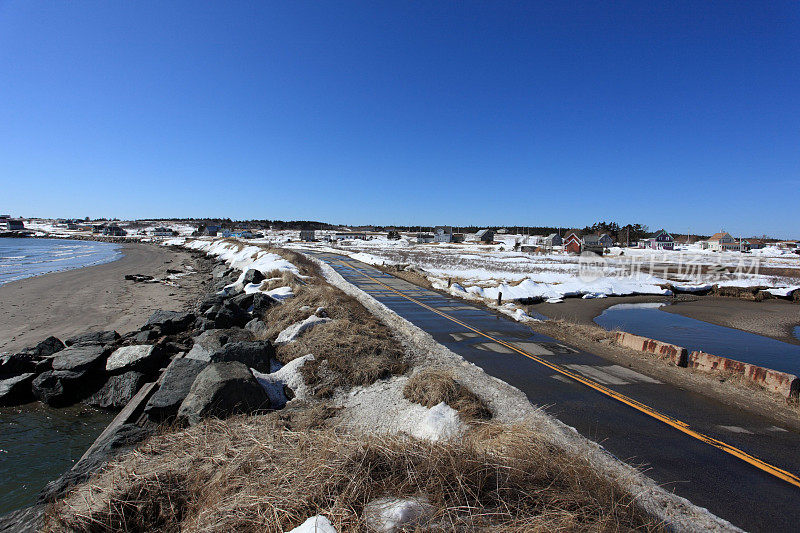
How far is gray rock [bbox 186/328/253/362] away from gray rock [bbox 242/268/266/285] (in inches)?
480

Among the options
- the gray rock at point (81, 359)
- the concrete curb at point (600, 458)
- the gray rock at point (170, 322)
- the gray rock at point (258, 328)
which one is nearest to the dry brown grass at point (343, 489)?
the concrete curb at point (600, 458)

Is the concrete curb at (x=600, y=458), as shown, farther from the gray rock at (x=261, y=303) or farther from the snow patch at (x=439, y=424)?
the gray rock at (x=261, y=303)

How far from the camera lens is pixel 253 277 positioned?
25422 millimetres

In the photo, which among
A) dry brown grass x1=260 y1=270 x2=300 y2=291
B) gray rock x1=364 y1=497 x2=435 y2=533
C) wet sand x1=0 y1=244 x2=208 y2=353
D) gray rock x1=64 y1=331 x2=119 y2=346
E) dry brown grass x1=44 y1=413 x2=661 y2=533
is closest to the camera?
gray rock x1=364 y1=497 x2=435 y2=533

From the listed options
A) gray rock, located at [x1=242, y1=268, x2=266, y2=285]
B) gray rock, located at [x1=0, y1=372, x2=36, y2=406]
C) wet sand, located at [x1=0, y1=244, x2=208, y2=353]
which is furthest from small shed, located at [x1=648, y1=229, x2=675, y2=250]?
gray rock, located at [x1=0, y1=372, x2=36, y2=406]

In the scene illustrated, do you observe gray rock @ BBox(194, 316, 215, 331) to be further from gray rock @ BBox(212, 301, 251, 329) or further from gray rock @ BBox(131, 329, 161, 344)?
gray rock @ BBox(131, 329, 161, 344)

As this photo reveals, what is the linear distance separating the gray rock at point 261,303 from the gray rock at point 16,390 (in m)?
7.65

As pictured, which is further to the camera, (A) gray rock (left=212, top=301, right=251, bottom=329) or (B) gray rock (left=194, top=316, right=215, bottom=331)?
(A) gray rock (left=212, top=301, right=251, bottom=329)

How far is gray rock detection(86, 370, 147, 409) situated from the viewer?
9.86 meters

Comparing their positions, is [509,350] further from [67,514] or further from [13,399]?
[13,399]

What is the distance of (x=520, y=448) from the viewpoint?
4633 mm

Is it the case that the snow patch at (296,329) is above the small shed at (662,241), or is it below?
below

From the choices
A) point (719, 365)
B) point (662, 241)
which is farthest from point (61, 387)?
point (662, 241)

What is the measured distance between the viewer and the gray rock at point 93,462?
542 centimetres
